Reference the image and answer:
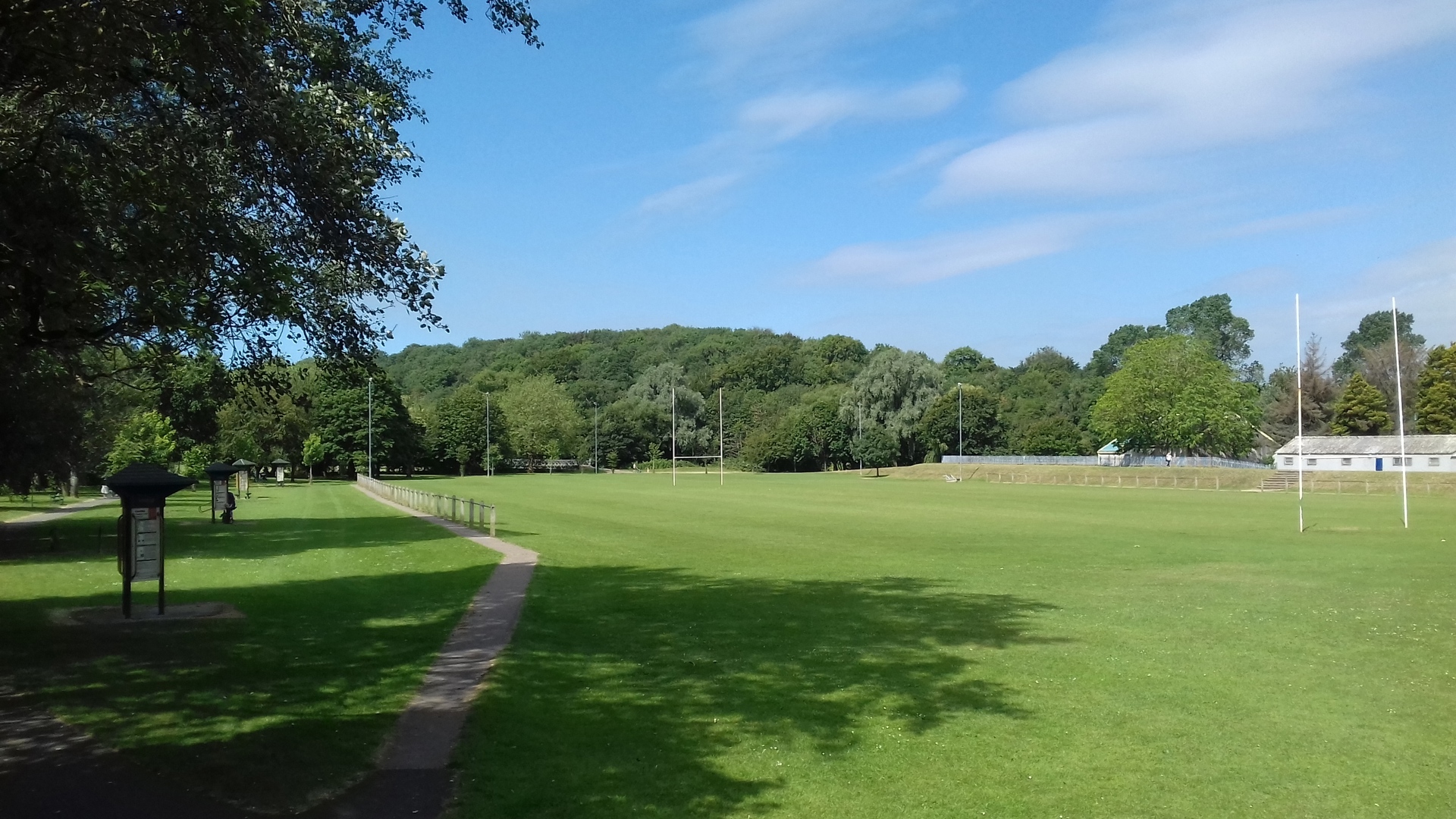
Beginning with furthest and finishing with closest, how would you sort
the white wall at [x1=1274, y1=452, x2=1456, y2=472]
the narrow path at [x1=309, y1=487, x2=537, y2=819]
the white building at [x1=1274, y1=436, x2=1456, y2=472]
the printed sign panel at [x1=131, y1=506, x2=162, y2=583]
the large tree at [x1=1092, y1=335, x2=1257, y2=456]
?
the large tree at [x1=1092, y1=335, x2=1257, y2=456] < the white building at [x1=1274, y1=436, x2=1456, y2=472] < the white wall at [x1=1274, y1=452, x2=1456, y2=472] < the printed sign panel at [x1=131, y1=506, x2=162, y2=583] < the narrow path at [x1=309, y1=487, x2=537, y2=819]

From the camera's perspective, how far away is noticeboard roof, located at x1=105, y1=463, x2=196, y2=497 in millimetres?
13906

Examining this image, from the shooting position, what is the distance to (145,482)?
14.1 m

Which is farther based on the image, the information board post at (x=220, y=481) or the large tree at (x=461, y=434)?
the large tree at (x=461, y=434)

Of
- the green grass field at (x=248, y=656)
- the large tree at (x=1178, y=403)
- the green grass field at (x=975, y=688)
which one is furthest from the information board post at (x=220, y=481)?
the large tree at (x=1178, y=403)

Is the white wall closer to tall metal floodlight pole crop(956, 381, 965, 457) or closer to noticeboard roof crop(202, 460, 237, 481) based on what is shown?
tall metal floodlight pole crop(956, 381, 965, 457)

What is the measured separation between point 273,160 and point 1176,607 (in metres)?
13.2

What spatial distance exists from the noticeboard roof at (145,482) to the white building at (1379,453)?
241ft

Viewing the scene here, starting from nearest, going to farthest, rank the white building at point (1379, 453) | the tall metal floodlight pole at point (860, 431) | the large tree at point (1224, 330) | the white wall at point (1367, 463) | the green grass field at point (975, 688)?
the green grass field at point (975, 688) < the white wall at point (1367, 463) < the white building at point (1379, 453) < the tall metal floodlight pole at point (860, 431) < the large tree at point (1224, 330)

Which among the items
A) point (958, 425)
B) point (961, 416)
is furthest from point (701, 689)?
point (958, 425)

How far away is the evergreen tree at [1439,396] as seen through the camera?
81.5 meters

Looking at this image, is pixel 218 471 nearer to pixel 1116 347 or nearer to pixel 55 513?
pixel 55 513

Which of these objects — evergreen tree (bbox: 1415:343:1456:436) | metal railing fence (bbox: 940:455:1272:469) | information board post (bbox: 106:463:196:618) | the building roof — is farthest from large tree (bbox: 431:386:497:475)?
information board post (bbox: 106:463:196:618)

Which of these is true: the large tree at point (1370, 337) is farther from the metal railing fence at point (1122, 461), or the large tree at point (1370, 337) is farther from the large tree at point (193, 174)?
the large tree at point (193, 174)

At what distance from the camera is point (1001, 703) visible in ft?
31.2
